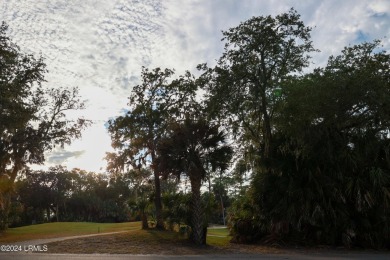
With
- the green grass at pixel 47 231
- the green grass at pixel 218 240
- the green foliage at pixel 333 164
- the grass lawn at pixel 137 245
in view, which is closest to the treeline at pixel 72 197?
the green grass at pixel 47 231

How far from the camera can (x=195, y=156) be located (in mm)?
20516

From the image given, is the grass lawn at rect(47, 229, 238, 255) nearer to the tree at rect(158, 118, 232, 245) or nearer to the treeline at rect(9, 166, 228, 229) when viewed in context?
the tree at rect(158, 118, 232, 245)

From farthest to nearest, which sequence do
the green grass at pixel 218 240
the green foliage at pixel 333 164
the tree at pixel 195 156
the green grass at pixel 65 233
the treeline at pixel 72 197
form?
the treeline at pixel 72 197 < the green grass at pixel 65 233 < the green grass at pixel 218 240 < the tree at pixel 195 156 < the green foliage at pixel 333 164

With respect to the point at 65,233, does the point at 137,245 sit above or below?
below

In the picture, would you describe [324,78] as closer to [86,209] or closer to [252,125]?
[252,125]

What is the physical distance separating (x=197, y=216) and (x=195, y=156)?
11.5ft

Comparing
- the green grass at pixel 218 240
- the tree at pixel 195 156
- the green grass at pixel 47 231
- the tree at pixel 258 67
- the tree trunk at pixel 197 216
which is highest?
the tree at pixel 258 67

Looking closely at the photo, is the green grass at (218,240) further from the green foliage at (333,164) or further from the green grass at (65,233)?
the green foliage at (333,164)

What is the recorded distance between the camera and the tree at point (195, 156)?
20328 millimetres

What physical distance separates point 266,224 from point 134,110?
44.3 feet

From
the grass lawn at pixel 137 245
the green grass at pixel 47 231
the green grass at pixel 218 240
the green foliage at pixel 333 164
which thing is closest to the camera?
the grass lawn at pixel 137 245

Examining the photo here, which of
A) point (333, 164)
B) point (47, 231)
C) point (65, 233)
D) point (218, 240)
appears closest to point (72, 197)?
point (47, 231)

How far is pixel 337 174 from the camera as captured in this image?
19.0 m

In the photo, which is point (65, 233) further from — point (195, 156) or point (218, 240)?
point (195, 156)
